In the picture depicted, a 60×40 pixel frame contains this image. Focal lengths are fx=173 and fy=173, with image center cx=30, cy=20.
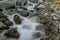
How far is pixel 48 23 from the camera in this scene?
21.3ft

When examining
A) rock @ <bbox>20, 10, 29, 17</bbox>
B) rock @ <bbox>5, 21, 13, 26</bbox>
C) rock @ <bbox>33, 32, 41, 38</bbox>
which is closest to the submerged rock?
Result: rock @ <bbox>20, 10, 29, 17</bbox>

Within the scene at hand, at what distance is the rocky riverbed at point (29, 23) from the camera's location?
5941mm

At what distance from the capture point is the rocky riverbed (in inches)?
234

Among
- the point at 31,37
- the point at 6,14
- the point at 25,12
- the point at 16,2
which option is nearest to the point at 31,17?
the point at 25,12

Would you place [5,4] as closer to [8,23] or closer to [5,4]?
[5,4]

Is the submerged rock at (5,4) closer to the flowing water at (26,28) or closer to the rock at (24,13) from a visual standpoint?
the rock at (24,13)

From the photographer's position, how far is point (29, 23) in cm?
693

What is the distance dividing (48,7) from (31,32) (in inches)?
117

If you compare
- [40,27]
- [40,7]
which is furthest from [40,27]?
[40,7]

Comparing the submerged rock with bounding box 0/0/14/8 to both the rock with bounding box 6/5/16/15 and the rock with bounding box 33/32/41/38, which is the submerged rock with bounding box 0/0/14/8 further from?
the rock with bounding box 33/32/41/38

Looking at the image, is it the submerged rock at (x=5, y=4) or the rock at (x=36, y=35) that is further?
the submerged rock at (x=5, y=4)

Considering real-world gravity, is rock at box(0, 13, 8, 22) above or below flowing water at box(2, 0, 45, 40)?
above

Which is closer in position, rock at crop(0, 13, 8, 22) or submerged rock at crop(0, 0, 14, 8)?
rock at crop(0, 13, 8, 22)

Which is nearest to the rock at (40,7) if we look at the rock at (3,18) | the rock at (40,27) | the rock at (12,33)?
the rock at (3,18)
